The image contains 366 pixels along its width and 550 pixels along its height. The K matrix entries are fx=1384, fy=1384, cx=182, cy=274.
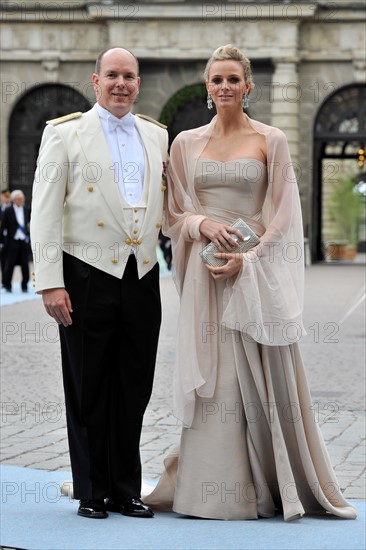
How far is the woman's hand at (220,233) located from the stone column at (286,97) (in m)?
29.0

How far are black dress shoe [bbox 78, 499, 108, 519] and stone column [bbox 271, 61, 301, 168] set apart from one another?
1149 inches

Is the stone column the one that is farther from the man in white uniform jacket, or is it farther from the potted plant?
the man in white uniform jacket

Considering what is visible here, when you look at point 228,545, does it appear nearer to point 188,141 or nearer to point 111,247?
point 111,247

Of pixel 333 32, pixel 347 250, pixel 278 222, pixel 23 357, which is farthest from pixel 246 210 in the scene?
pixel 347 250

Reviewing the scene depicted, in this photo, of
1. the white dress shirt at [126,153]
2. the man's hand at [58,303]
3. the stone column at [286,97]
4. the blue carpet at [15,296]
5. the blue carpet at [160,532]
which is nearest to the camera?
the blue carpet at [160,532]

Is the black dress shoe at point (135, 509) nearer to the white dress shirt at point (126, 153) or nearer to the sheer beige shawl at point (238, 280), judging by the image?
the sheer beige shawl at point (238, 280)

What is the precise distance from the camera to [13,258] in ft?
78.1

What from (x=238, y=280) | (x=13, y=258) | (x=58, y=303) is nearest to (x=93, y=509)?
(x=58, y=303)

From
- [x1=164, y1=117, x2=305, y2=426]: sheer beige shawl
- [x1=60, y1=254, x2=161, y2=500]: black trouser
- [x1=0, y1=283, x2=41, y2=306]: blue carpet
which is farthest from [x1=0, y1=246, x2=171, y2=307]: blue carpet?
[x1=60, y1=254, x2=161, y2=500]: black trouser

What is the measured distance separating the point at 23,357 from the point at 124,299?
295 inches

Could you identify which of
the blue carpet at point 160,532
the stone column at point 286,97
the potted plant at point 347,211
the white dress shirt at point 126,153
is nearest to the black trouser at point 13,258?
the stone column at point 286,97

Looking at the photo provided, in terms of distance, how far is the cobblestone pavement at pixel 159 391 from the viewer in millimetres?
8070

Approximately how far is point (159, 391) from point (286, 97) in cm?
2469

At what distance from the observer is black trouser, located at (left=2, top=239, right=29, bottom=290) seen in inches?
932
